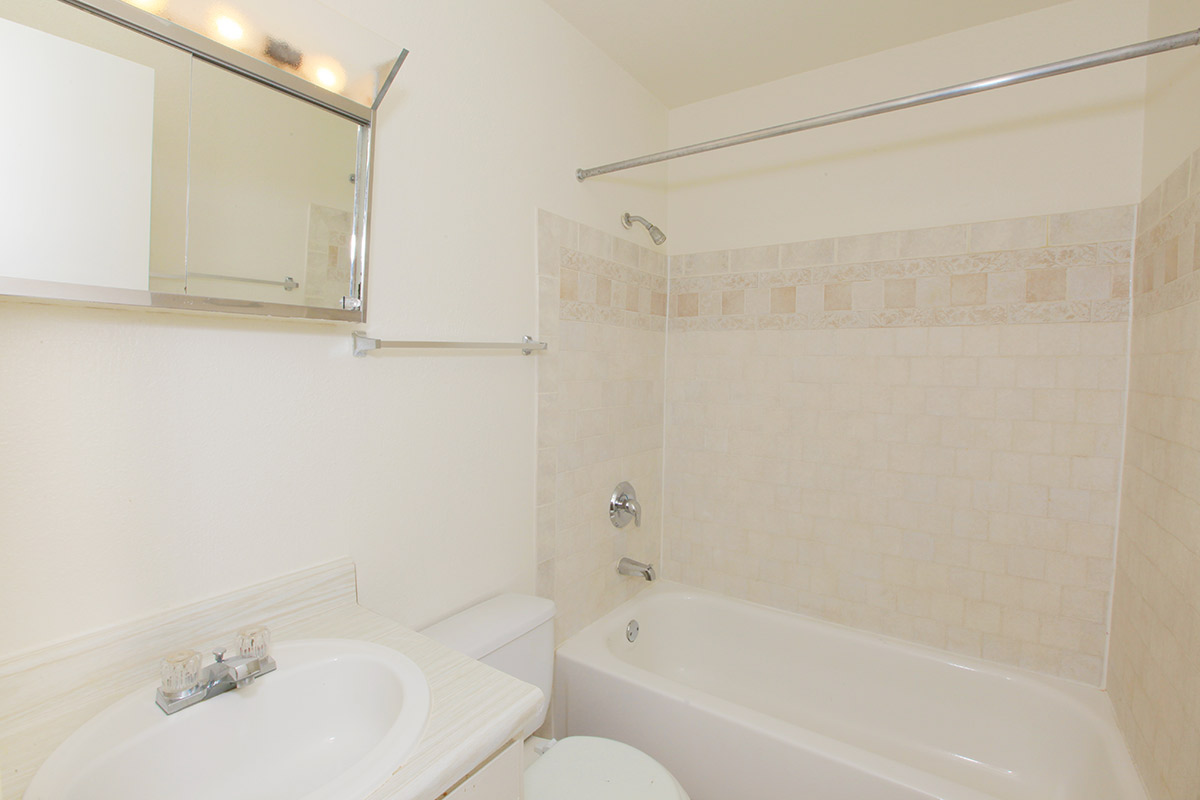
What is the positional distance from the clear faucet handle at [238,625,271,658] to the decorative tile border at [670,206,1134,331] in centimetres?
186

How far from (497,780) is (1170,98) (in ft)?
7.05

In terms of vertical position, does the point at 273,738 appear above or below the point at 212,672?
below

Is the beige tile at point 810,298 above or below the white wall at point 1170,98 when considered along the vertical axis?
below

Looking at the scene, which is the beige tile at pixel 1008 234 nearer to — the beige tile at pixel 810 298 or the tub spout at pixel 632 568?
the beige tile at pixel 810 298

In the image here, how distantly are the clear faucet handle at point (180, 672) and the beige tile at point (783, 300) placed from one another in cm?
199

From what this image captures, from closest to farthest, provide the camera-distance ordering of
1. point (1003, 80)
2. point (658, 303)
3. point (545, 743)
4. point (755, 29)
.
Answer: point (1003, 80)
point (545, 743)
point (755, 29)
point (658, 303)

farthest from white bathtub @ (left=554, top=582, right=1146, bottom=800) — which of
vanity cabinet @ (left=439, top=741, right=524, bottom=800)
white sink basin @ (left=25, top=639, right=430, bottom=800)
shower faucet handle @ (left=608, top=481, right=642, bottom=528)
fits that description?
white sink basin @ (left=25, top=639, right=430, bottom=800)

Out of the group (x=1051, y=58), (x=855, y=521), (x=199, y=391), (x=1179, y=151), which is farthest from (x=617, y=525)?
(x=1051, y=58)

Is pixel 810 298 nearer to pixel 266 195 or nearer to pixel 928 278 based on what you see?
pixel 928 278

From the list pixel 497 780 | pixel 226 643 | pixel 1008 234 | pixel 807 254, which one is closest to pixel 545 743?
pixel 497 780

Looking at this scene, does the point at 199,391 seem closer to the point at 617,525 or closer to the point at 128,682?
the point at 128,682

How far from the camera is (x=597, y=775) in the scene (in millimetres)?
1322

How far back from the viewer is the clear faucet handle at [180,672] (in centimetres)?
83

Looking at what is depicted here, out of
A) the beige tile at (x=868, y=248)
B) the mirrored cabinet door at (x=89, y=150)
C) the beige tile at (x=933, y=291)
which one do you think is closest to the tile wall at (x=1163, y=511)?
the beige tile at (x=933, y=291)
